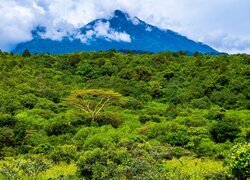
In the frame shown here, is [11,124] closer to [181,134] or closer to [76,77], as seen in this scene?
[181,134]

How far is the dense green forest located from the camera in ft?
54.9

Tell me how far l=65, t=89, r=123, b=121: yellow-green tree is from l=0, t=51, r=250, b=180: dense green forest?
0.09m

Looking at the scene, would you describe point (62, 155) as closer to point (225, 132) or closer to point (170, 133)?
point (170, 133)

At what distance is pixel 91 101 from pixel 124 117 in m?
3.56

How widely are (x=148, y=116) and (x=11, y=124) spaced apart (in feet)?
34.5

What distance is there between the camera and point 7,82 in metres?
43.1

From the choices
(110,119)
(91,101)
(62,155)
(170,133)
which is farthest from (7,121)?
(170,133)

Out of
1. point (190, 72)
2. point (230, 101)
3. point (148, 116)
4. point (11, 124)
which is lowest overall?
point (11, 124)

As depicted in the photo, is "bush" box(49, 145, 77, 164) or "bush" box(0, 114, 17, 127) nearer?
"bush" box(49, 145, 77, 164)

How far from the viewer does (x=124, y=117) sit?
3494 centimetres

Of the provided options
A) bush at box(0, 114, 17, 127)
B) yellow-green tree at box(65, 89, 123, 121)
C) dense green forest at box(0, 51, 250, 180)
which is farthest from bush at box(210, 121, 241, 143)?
bush at box(0, 114, 17, 127)

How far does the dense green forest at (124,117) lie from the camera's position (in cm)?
1672

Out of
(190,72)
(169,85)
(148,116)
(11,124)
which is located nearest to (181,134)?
(148,116)

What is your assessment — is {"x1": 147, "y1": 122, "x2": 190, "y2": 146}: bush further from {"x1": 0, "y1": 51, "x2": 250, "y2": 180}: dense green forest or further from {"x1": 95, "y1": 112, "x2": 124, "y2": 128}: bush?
{"x1": 95, "y1": 112, "x2": 124, "y2": 128}: bush
